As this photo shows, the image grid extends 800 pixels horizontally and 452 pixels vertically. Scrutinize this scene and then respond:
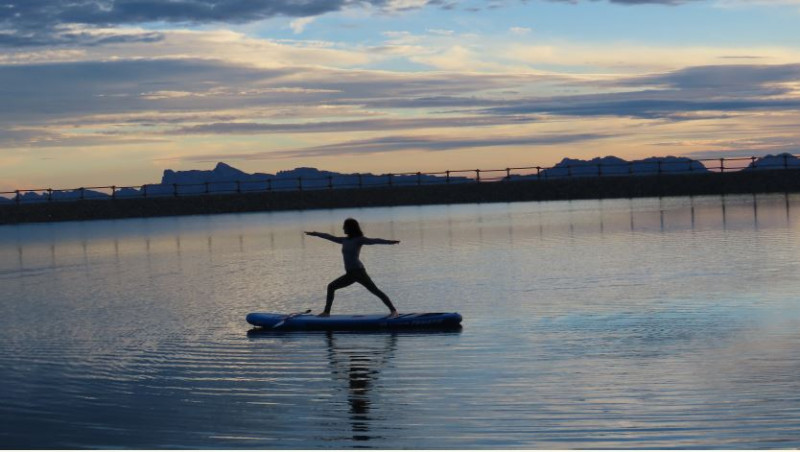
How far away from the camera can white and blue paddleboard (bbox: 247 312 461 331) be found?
16250mm

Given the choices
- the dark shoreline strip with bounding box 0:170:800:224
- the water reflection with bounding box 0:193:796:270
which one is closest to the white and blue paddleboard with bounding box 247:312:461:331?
the water reflection with bounding box 0:193:796:270

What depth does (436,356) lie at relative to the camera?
1386 cm

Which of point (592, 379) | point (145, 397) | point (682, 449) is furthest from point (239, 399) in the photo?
point (682, 449)

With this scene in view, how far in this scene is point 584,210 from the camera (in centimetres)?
5638

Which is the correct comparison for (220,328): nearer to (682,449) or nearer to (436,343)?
(436,343)

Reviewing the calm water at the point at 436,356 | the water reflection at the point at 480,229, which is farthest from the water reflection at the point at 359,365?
the water reflection at the point at 480,229

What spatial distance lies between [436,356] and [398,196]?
61924 millimetres

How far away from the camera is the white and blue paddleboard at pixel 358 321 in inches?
640

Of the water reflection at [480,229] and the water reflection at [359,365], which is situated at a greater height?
the water reflection at [480,229]

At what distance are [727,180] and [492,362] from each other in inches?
2485

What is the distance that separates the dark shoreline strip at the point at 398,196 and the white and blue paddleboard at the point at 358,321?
5725cm

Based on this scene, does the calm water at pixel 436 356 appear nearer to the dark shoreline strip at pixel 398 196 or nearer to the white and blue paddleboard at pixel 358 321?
the white and blue paddleboard at pixel 358 321

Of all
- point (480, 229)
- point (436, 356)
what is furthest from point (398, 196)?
point (436, 356)

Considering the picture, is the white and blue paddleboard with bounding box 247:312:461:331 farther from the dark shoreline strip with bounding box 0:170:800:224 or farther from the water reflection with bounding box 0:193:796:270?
the dark shoreline strip with bounding box 0:170:800:224
